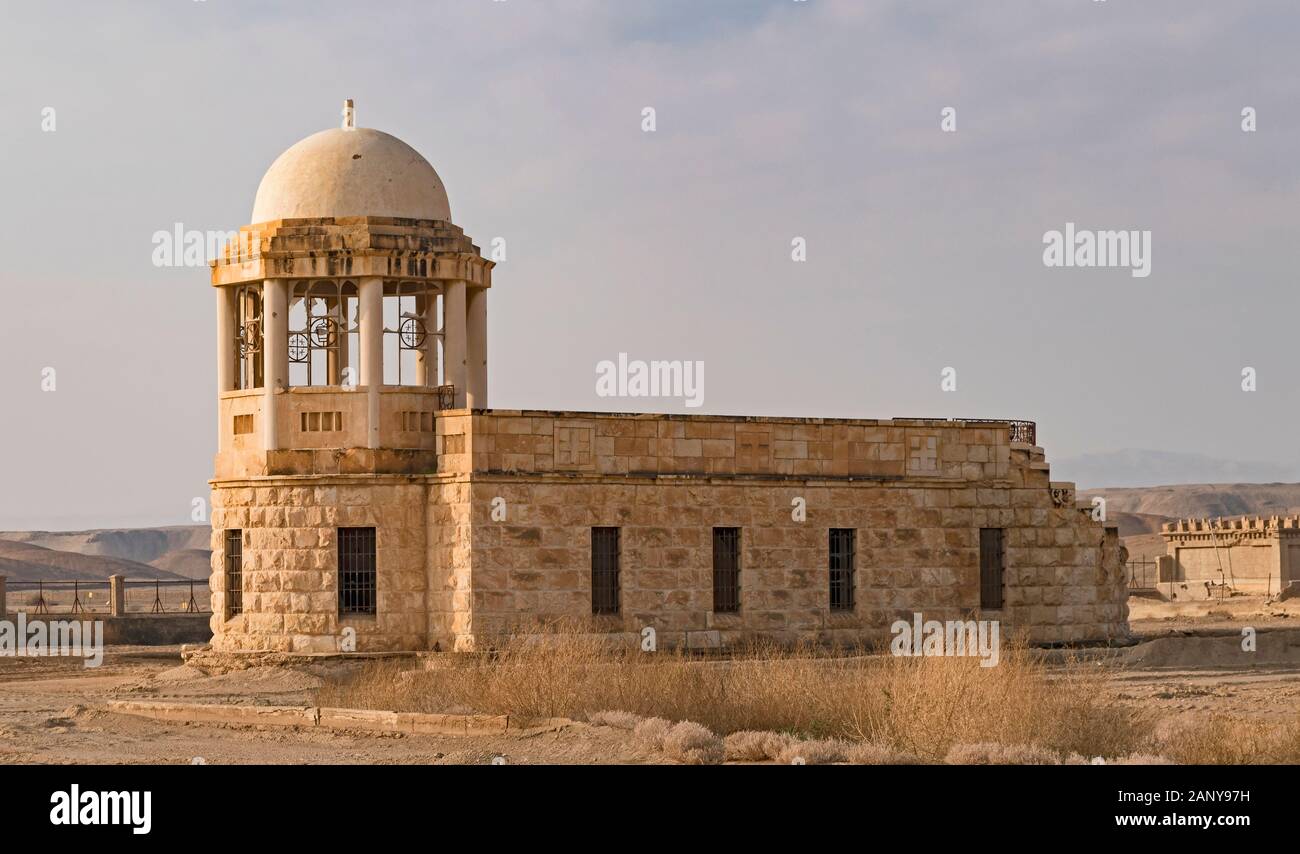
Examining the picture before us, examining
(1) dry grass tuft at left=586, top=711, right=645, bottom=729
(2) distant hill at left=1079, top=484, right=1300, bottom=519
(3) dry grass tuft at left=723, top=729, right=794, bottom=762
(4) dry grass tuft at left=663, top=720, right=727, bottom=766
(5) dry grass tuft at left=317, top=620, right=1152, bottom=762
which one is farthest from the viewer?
(2) distant hill at left=1079, top=484, right=1300, bottom=519

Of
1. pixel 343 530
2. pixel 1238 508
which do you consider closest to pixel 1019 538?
pixel 343 530

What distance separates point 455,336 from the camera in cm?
3109

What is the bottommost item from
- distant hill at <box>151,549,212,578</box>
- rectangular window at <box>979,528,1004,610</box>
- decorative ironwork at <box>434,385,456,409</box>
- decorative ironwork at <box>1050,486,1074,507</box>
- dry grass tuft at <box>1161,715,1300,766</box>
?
distant hill at <box>151,549,212,578</box>

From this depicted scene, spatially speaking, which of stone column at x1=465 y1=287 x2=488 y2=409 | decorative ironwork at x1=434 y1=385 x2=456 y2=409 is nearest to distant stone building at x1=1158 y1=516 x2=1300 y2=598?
stone column at x1=465 y1=287 x2=488 y2=409

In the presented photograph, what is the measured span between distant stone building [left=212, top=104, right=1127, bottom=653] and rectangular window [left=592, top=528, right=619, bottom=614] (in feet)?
0.12

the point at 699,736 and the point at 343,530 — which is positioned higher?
the point at 343,530

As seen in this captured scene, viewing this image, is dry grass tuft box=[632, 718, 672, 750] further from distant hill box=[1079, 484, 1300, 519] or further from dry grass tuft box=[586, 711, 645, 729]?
distant hill box=[1079, 484, 1300, 519]

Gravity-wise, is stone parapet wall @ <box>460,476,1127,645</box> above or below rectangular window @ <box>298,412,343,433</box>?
below

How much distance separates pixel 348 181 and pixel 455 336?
3037 millimetres

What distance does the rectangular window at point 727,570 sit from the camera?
3038 cm

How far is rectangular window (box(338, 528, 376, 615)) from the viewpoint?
1148 inches

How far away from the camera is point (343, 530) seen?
29.3 meters
